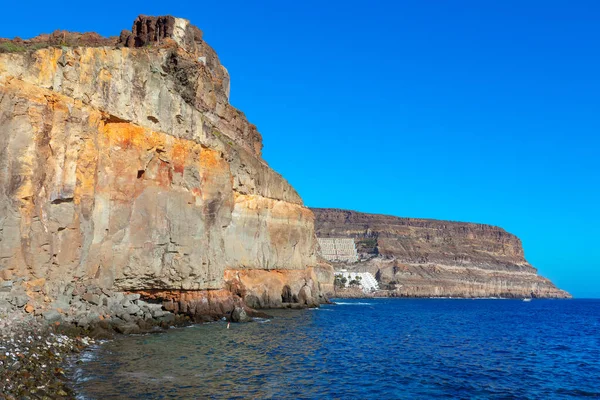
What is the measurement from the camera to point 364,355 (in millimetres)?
26859

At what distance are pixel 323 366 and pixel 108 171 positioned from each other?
15.6 metres

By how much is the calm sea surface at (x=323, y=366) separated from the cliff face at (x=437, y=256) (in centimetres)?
11131

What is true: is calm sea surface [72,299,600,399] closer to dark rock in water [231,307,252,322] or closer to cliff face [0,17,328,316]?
dark rock in water [231,307,252,322]

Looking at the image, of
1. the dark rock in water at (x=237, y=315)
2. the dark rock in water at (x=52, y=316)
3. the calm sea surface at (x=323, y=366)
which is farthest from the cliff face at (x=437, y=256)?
the dark rock in water at (x=52, y=316)

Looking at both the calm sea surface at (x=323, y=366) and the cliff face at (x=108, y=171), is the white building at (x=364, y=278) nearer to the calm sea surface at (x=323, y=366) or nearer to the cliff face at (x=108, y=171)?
the cliff face at (x=108, y=171)

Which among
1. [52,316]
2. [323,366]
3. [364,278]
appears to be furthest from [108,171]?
[364,278]

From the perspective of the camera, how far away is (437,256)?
165000 millimetres

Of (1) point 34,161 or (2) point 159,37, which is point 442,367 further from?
(2) point 159,37

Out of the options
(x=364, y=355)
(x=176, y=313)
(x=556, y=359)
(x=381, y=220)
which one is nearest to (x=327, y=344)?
(x=364, y=355)

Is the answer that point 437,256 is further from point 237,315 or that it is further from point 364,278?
point 237,315

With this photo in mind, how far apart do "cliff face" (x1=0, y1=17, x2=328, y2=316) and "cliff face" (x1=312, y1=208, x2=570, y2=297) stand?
111173 millimetres

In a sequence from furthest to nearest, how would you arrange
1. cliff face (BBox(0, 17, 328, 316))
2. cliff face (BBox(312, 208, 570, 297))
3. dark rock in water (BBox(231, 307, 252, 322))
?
cliff face (BBox(312, 208, 570, 297)) < dark rock in water (BBox(231, 307, 252, 322)) < cliff face (BBox(0, 17, 328, 316))

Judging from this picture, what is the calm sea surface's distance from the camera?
1770 cm

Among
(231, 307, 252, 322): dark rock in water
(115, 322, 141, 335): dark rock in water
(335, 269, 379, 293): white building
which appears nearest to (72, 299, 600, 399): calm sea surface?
(115, 322, 141, 335): dark rock in water
